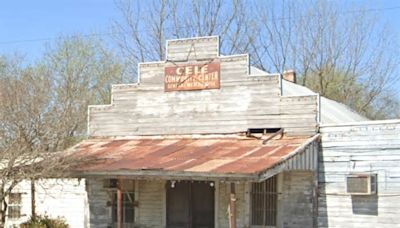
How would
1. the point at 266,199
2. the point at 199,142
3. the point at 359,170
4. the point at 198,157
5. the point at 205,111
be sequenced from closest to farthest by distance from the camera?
the point at 198,157
the point at 359,170
the point at 266,199
the point at 199,142
the point at 205,111

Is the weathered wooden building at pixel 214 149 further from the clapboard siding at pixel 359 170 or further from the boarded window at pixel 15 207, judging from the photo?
the boarded window at pixel 15 207

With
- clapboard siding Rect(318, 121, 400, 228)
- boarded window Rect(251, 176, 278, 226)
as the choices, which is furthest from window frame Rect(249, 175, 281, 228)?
clapboard siding Rect(318, 121, 400, 228)

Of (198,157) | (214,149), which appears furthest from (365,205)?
(198,157)

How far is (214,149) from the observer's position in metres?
15.6

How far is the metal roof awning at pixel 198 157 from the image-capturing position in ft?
42.2

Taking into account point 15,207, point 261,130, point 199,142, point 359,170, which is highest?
point 261,130

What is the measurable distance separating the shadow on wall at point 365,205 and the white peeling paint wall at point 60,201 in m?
7.53

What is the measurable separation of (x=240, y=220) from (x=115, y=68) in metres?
17.3

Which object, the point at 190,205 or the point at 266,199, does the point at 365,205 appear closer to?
the point at 266,199

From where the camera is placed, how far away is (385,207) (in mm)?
14789

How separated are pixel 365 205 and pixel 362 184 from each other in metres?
0.63

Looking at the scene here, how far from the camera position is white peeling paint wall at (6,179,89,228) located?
18469 millimetres

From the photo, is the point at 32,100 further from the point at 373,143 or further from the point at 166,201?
the point at 373,143

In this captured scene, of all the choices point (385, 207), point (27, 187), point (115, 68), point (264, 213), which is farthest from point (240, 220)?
point (115, 68)
